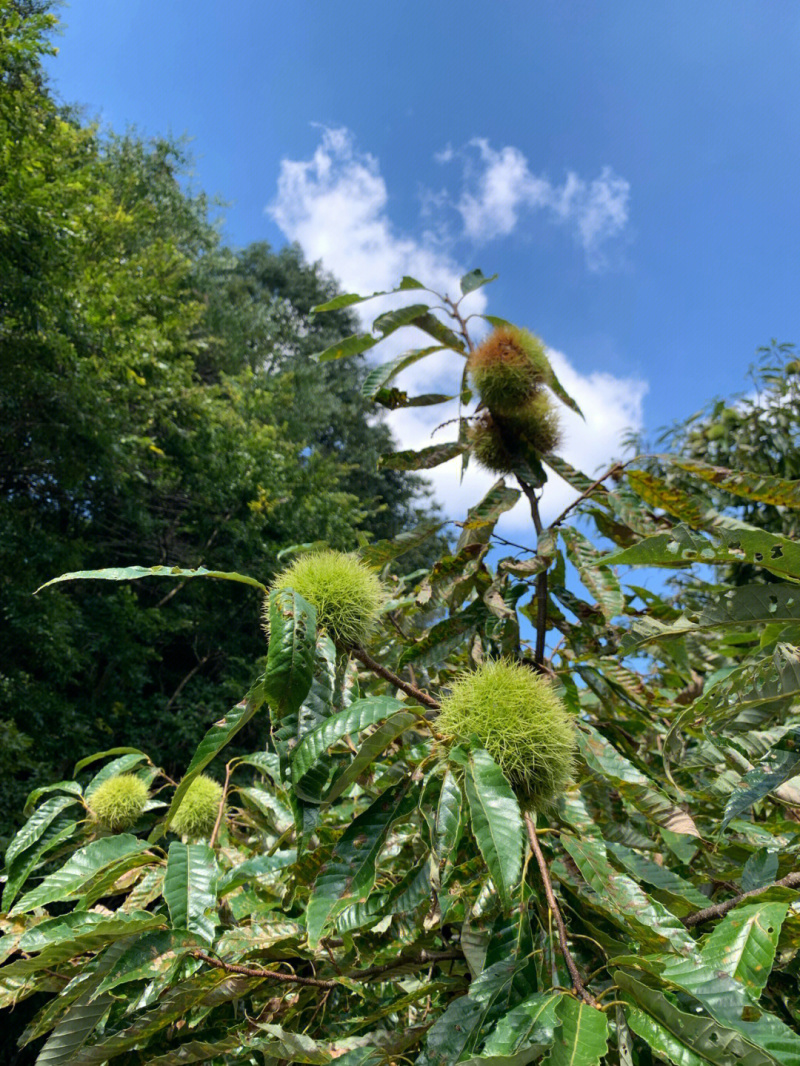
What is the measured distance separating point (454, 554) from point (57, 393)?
4.89 m

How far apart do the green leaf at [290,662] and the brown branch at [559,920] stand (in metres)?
0.25

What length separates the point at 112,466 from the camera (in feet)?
17.6

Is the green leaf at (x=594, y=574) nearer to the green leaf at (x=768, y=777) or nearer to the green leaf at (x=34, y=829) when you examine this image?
the green leaf at (x=768, y=777)

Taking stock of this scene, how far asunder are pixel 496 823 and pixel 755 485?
0.50 m

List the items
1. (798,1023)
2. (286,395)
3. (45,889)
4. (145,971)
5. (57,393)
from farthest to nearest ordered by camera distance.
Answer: (286,395) → (57,393) → (45,889) → (798,1023) → (145,971)

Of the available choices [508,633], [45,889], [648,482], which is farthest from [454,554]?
[45,889]

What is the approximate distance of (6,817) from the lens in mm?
3969

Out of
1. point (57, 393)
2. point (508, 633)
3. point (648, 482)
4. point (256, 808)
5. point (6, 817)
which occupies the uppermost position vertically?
point (57, 393)

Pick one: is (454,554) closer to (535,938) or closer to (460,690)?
(460,690)

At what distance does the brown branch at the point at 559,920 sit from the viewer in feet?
1.64

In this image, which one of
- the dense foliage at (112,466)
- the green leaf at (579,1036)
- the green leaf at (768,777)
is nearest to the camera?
the green leaf at (579,1036)

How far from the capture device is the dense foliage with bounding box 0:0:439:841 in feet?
15.2

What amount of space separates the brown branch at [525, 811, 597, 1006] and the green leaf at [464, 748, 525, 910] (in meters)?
0.08

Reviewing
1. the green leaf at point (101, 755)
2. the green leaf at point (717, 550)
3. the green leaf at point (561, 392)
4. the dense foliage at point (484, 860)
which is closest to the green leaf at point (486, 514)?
the dense foliage at point (484, 860)
